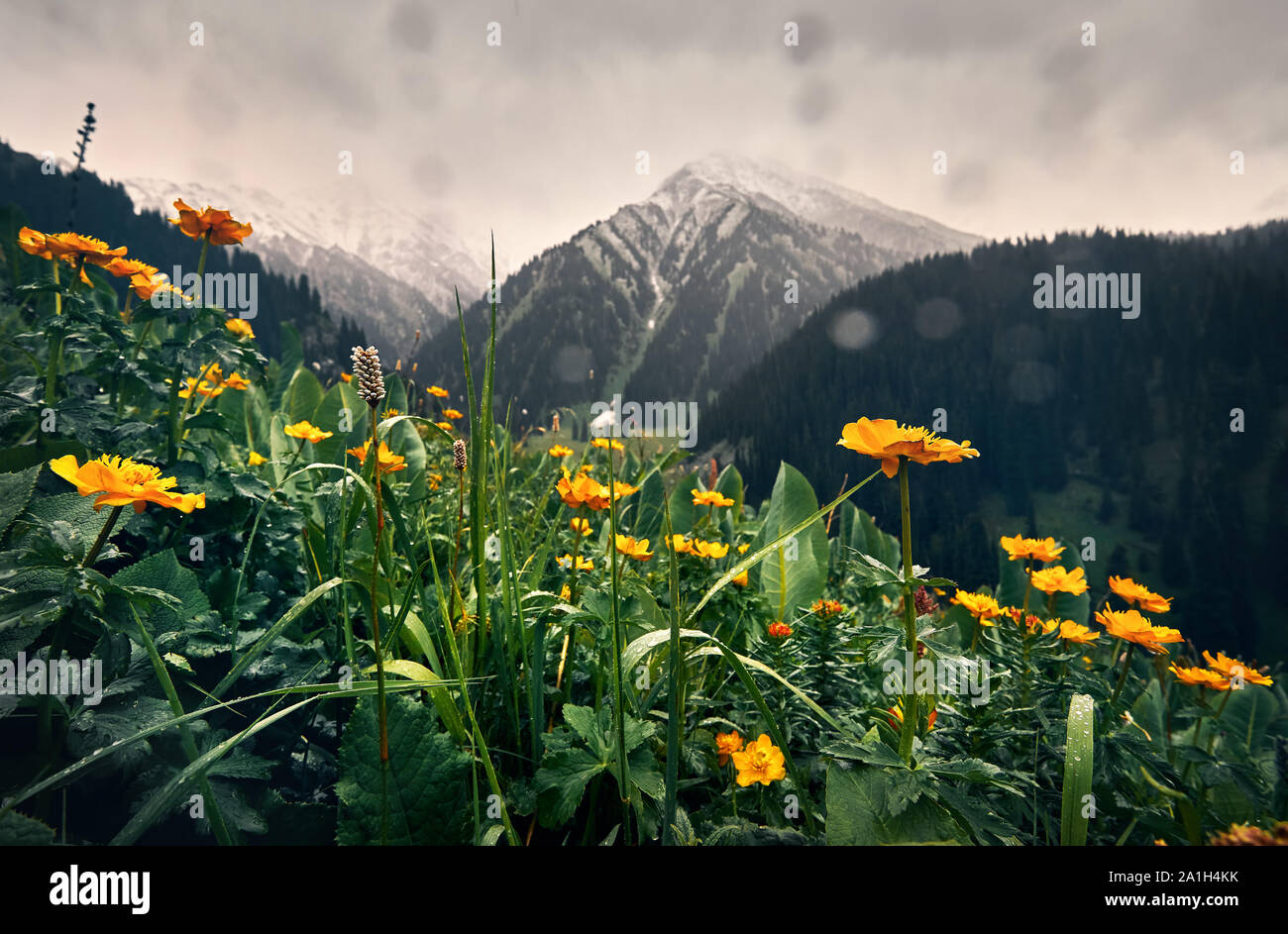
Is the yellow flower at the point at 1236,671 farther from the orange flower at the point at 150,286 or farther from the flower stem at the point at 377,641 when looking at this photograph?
the orange flower at the point at 150,286

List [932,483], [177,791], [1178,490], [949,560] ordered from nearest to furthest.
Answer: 1. [177,791]
2. [949,560]
3. [932,483]
4. [1178,490]

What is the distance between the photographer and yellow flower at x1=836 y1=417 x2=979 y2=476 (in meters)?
0.82

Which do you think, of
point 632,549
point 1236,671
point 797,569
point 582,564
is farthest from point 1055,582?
point 582,564

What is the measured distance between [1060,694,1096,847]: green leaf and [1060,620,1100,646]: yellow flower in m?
0.51

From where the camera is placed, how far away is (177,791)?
28.5 inches

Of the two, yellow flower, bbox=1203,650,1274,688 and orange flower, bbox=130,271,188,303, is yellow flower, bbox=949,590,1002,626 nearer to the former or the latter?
yellow flower, bbox=1203,650,1274,688

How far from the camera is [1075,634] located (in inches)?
49.6

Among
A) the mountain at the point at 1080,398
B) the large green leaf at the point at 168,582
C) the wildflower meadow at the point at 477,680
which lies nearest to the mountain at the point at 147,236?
the mountain at the point at 1080,398

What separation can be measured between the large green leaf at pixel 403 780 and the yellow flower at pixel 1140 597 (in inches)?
58.0

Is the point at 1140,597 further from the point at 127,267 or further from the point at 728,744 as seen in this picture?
the point at 127,267

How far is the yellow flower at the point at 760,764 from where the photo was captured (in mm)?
934

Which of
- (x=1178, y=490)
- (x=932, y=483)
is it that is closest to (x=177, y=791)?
(x=932, y=483)
